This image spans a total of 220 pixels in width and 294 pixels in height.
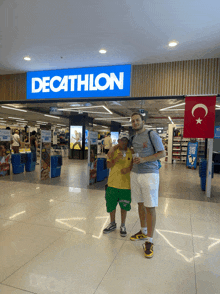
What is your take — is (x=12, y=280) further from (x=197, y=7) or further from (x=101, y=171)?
(x=101, y=171)

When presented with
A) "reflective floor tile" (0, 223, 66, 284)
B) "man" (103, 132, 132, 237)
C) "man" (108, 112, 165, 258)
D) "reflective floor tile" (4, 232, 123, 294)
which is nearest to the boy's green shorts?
"man" (103, 132, 132, 237)

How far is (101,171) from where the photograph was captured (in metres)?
6.78

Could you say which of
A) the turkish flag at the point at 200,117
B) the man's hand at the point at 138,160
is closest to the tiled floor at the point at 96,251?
the man's hand at the point at 138,160

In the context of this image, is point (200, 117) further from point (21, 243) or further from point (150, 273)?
point (21, 243)

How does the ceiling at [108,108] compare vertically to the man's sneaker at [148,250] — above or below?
above

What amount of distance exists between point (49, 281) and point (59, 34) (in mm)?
3471

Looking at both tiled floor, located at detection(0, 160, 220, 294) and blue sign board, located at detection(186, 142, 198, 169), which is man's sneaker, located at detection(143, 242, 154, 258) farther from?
blue sign board, located at detection(186, 142, 198, 169)

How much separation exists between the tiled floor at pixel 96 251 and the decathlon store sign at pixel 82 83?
242 cm

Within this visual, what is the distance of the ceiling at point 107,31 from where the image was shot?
2.65 meters

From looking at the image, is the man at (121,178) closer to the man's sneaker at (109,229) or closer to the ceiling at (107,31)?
the man's sneaker at (109,229)

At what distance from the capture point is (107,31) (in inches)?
128

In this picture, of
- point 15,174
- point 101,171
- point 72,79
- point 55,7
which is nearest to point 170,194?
point 101,171

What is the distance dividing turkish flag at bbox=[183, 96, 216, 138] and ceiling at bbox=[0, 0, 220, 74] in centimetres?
86

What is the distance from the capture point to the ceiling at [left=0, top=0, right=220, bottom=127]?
2654mm
